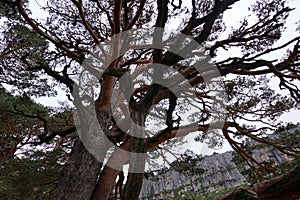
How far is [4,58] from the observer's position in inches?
233

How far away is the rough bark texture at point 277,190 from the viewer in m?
0.82

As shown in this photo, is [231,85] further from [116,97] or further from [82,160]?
[82,160]

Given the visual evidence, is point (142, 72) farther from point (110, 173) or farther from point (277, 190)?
point (277, 190)

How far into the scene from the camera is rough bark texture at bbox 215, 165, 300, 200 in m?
0.82

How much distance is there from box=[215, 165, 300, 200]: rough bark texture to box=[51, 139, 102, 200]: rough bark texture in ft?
6.39

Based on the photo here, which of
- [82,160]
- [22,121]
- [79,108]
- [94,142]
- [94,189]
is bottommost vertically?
[94,189]

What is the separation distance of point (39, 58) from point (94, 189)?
113 inches

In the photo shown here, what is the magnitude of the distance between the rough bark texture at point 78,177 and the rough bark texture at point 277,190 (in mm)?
1948

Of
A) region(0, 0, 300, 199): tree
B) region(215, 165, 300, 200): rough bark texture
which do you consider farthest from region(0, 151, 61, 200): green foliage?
region(215, 165, 300, 200): rough bark texture

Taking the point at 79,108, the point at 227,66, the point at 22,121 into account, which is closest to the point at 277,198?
the point at 227,66

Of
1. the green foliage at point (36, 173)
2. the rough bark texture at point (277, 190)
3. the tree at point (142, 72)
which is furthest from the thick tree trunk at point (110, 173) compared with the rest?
the rough bark texture at point (277, 190)

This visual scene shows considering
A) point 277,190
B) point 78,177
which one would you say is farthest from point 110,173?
point 277,190

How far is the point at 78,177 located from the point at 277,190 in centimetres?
218

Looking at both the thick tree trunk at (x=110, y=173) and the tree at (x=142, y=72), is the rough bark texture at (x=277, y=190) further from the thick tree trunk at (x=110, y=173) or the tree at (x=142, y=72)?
the thick tree trunk at (x=110, y=173)
